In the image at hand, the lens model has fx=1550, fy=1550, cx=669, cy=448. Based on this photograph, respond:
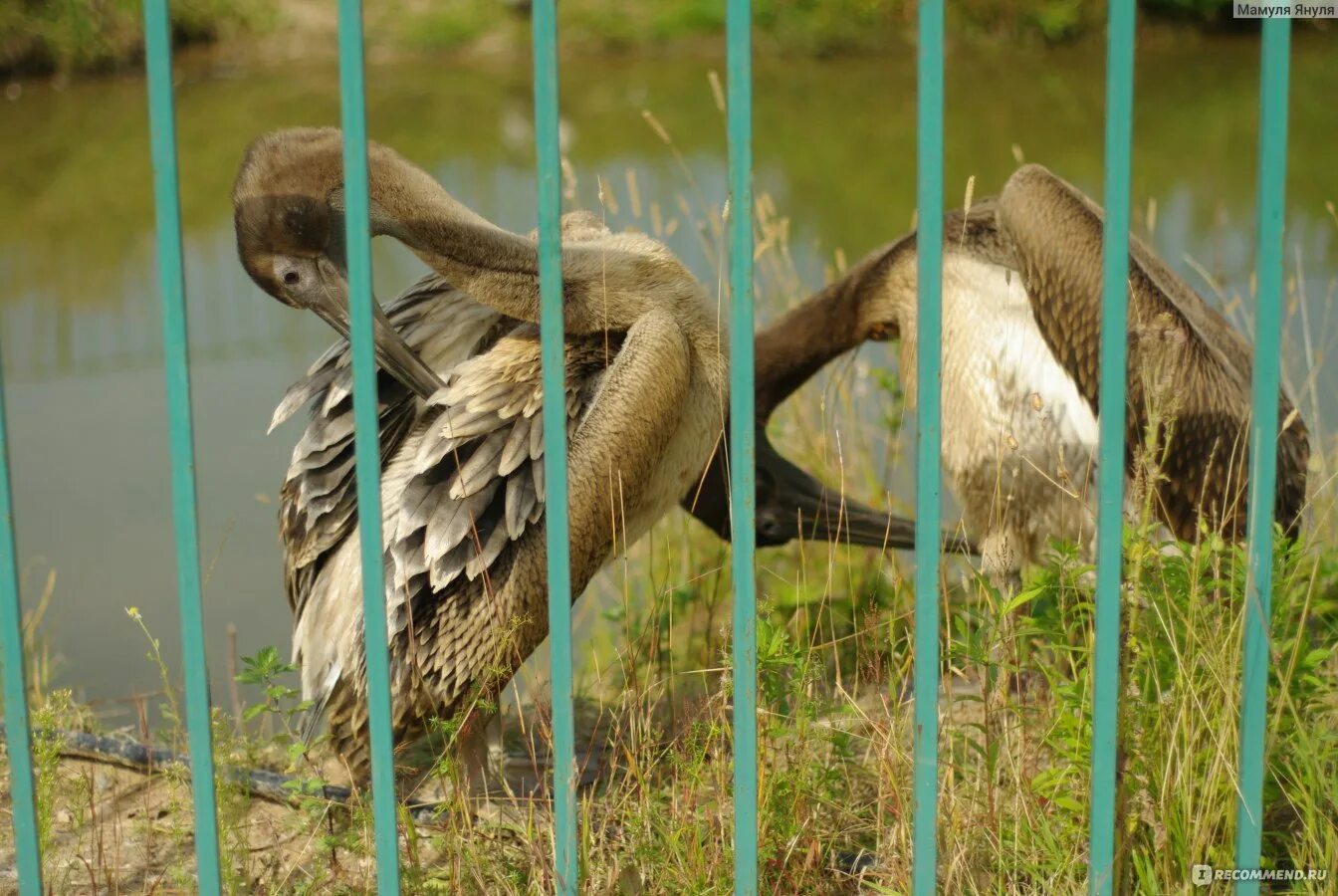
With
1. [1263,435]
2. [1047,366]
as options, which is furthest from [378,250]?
[1263,435]

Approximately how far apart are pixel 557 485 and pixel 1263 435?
105 cm

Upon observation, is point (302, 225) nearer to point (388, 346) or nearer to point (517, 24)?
point (388, 346)

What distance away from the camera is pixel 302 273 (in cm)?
390

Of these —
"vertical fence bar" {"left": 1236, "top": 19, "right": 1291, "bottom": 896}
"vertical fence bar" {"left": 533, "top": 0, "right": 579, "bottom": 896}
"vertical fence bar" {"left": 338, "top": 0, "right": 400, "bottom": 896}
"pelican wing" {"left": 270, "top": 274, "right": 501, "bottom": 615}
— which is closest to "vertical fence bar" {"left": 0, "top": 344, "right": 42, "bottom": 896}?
"vertical fence bar" {"left": 338, "top": 0, "right": 400, "bottom": 896}

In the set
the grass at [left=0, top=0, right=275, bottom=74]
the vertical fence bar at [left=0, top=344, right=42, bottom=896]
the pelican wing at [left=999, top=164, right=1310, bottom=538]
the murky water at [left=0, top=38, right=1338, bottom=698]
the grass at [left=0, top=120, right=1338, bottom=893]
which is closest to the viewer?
Result: the vertical fence bar at [left=0, top=344, right=42, bottom=896]

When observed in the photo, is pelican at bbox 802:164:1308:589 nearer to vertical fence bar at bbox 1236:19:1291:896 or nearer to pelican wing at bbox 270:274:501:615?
pelican wing at bbox 270:274:501:615

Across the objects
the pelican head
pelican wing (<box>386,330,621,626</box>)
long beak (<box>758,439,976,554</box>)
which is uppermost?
the pelican head

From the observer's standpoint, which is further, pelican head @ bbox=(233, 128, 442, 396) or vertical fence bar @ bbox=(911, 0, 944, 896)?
pelican head @ bbox=(233, 128, 442, 396)

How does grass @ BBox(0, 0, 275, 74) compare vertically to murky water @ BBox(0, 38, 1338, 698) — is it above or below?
above

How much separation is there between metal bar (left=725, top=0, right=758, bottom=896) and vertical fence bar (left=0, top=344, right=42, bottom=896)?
1075 millimetres

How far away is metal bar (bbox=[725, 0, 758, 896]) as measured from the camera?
2.22m

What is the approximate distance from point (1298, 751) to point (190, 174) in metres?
12.1

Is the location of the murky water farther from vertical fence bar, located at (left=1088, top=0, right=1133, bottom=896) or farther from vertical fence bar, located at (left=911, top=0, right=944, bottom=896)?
vertical fence bar, located at (left=1088, top=0, right=1133, bottom=896)

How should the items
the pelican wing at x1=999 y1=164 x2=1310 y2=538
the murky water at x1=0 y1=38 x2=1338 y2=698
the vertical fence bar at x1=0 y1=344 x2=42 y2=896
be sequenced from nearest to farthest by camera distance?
the vertical fence bar at x1=0 y1=344 x2=42 y2=896
the pelican wing at x1=999 y1=164 x2=1310 y2=538
the murky water at x1=0 y1=38 x2=1338 y2=698
